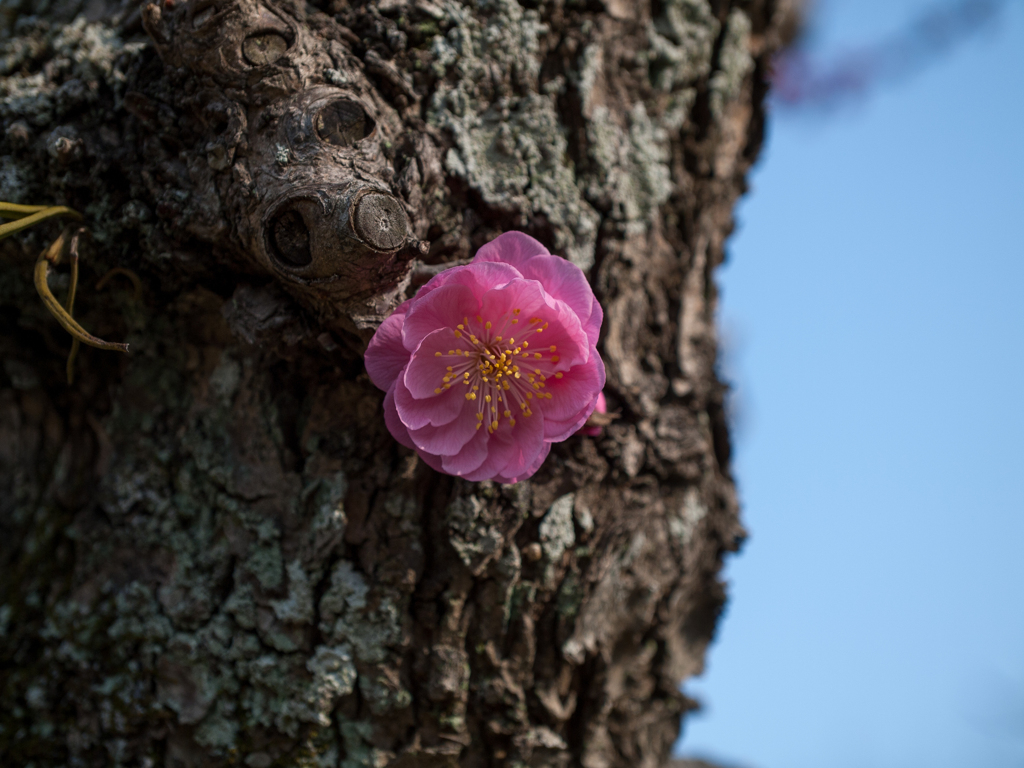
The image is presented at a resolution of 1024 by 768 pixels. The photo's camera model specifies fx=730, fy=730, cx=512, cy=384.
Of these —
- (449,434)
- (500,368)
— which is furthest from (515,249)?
(449,434)

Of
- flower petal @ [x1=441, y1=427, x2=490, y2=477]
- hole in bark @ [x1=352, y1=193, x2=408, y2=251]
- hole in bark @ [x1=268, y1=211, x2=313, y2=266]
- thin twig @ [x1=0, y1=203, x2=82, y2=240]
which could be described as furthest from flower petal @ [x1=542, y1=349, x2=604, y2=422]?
thin twig @ [x1=0, y1=203, x2=82, y2=240]

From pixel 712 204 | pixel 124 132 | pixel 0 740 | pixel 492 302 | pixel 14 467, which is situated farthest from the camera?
pixel 712 204

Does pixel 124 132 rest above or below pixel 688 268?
below

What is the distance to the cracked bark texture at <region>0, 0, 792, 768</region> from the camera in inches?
47.3

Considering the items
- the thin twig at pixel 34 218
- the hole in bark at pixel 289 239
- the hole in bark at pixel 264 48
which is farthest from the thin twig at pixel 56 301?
the hole in bark at pixel 264 48

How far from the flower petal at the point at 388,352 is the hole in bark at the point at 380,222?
100 millimetres

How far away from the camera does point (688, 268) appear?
1.77m

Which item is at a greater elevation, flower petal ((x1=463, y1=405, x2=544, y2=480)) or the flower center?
the flower center

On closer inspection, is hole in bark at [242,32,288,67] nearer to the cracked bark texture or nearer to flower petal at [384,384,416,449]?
the cracked bark texture

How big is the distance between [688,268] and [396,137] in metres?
0.82

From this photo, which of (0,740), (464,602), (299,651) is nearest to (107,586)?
(0,740)

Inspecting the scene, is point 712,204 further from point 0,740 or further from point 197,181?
point 0,740

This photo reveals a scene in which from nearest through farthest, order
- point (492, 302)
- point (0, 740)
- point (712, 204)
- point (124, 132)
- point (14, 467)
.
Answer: point (492, 302)
point (124, 132)
point (0, 740)
point (14, 467)
point (712, 204)

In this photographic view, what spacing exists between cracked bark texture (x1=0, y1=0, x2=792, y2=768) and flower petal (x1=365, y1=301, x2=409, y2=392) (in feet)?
0.16
